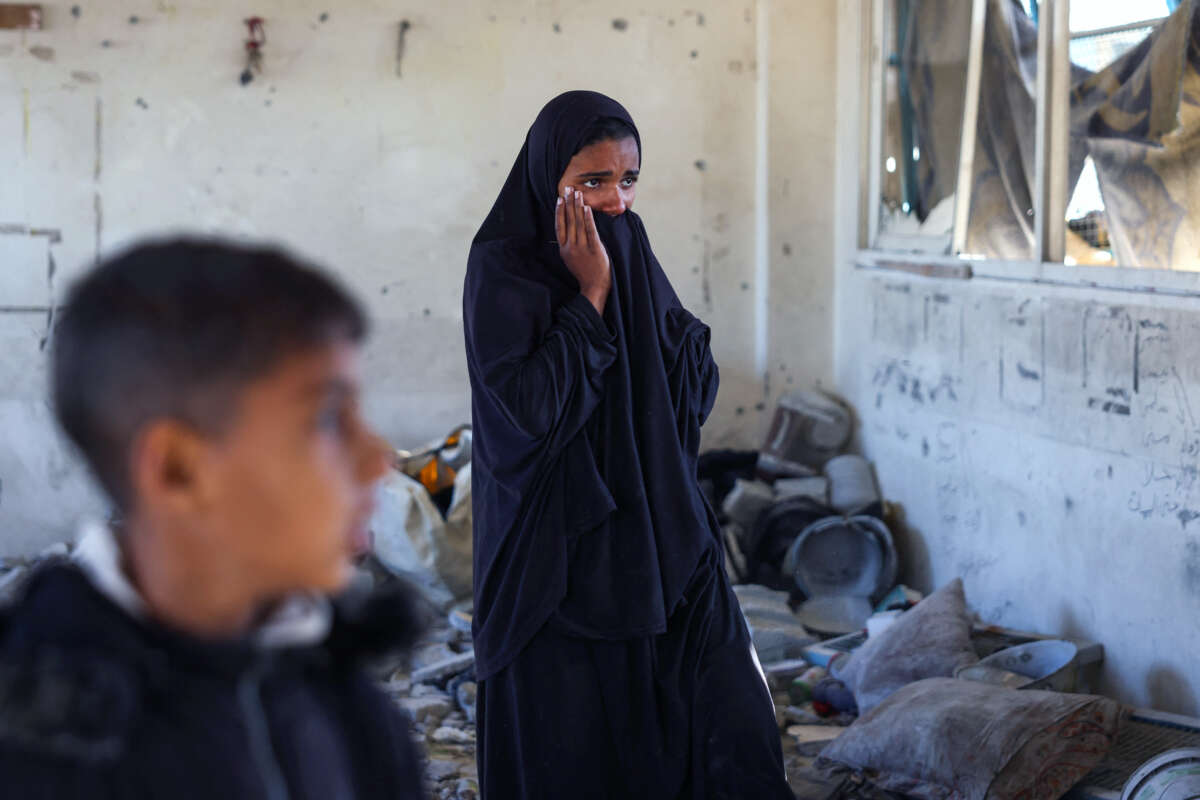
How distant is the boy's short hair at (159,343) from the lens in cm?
80

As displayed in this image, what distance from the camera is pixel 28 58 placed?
556 cm

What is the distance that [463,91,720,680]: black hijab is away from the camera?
2.33m

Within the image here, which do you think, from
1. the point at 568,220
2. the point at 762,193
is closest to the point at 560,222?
the point at 568,220

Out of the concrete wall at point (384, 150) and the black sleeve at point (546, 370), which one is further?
the concrete wall at point (384, 150)

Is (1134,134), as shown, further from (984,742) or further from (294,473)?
(294,473)

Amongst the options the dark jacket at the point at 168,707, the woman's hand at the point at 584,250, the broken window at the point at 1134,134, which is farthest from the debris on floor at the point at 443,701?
the dark jacket at the point at 168,707

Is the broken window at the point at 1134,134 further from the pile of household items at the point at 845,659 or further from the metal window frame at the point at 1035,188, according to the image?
the pile of household items at the point at 845,659

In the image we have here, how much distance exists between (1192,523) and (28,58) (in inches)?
200

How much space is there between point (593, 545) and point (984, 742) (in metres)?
1.27

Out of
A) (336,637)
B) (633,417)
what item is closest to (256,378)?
(336,637)

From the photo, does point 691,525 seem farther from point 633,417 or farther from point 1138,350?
point 1138,350

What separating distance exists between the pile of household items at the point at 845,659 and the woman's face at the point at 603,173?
1619 millimetres

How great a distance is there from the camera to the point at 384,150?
577 centimetres

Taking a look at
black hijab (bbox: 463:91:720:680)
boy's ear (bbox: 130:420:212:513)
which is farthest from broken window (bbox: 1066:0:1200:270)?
boy's ear (bbox: 130:420:212:513)
